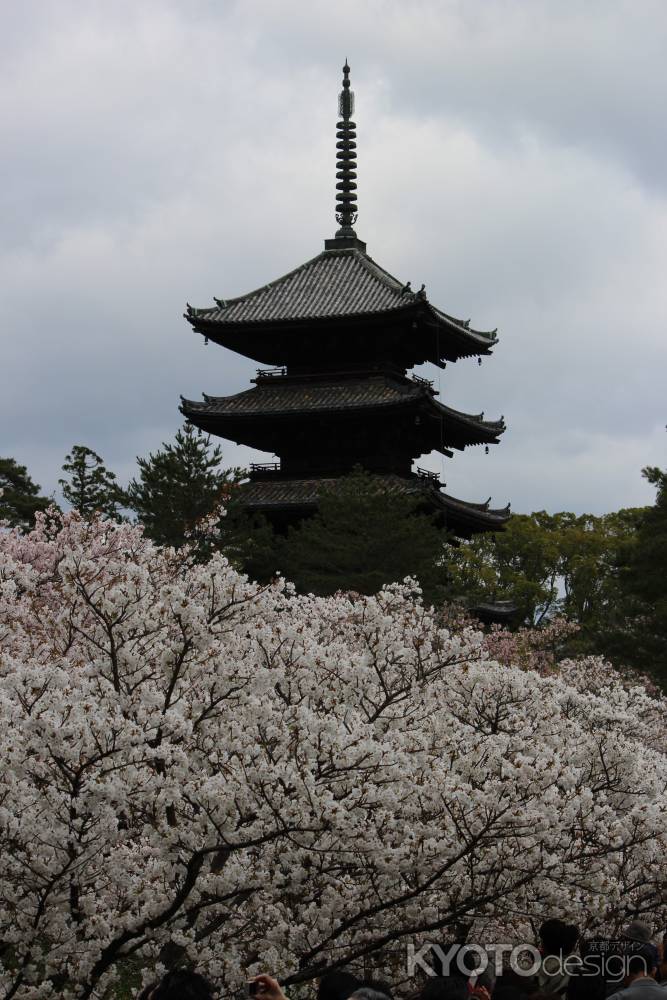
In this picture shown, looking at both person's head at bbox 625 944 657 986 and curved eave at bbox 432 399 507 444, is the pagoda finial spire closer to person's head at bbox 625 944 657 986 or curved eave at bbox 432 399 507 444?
curved eave at bbox 432 399 507 444

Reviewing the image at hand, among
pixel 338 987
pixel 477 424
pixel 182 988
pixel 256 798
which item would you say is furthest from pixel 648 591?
pixel 182 988

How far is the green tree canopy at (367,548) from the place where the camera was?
30.9 metres

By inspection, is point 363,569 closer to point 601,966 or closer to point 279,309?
point 279,309

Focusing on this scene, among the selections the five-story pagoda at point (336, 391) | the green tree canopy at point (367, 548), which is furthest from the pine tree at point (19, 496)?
the green tree canopy at point (367, 548)

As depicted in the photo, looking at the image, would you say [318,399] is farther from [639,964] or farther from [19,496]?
[639,964]

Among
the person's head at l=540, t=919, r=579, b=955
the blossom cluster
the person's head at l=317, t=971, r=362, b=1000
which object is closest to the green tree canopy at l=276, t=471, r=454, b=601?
the blossom cluster

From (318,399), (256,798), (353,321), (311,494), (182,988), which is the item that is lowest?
(182,988)

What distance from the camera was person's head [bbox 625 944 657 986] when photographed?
796 centimetres

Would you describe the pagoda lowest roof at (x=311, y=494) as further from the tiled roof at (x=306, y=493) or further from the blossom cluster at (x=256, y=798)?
the blossom cluster at (x=256, y=798)

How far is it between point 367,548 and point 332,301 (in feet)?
41.8

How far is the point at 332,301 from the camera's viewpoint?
41875 millimetres

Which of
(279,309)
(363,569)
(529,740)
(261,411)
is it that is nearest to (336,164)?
(279,309)

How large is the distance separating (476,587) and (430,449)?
6.64m

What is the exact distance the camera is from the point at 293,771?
9.98m
